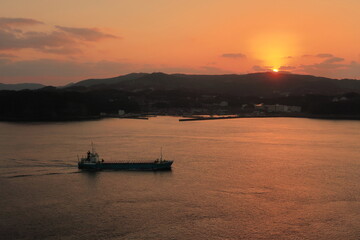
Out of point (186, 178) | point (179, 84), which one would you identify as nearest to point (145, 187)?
point (186, 178)

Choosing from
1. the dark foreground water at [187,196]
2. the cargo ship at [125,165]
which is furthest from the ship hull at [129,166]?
the dark foreground water at [187,196]

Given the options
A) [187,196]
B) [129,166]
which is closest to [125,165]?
[129,166]

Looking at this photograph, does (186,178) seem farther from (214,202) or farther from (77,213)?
(77,213)

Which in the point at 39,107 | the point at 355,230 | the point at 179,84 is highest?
the point at 179,84

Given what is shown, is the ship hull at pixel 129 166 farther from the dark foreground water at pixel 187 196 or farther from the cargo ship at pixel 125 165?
the dark foreground water at pixel 187 196

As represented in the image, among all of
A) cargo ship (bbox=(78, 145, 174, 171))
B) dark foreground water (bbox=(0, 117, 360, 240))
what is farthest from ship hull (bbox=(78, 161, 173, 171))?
dark foreground water (bbox=(0, 117, 360, 240))

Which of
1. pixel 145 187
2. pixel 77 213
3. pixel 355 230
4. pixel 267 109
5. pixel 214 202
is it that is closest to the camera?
pixel 355 230
